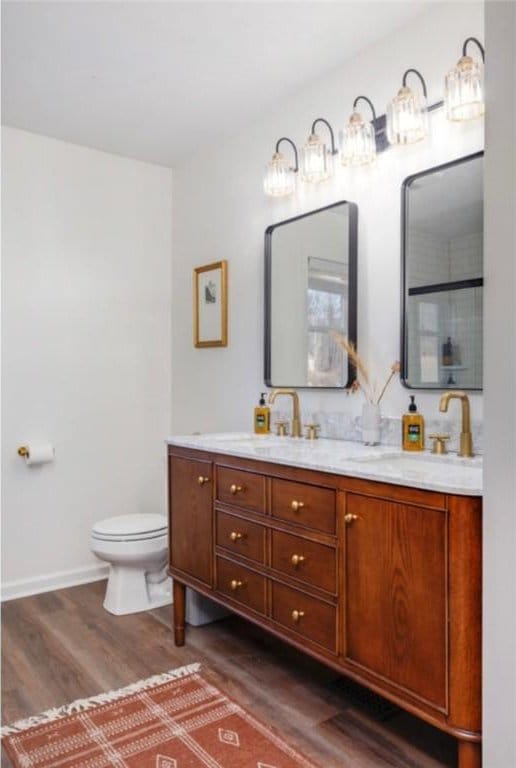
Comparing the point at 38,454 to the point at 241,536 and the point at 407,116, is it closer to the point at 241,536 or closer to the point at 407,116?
the point at 241,536

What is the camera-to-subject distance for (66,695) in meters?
1.94

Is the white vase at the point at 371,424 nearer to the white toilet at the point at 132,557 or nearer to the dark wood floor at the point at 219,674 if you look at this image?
the dark wood floor at the point at 219,674

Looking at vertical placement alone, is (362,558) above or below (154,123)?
below

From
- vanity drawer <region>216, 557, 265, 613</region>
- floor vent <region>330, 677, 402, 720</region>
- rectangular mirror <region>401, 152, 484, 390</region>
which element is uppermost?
rectangular mirror <region>401, 152, 484, 390</region>

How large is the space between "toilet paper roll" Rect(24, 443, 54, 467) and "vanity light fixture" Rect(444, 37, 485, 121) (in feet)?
7.86

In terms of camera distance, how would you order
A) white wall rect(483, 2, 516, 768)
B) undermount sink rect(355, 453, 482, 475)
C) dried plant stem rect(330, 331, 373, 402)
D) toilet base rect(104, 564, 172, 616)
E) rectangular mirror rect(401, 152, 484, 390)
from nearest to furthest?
white wall rect(483, 2, 516, 768), undermount sink rect(355, 453, 482, 475), rectangular mirror rect(401, 152, 484, 390), dried plant stem rect(330, 331, 373, 402), toilet base rect(104, 564, 172, 616)

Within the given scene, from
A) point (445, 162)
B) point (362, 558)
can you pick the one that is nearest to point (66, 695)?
point (362, 558)

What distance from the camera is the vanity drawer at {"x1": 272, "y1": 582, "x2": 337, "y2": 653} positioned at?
1627 mm

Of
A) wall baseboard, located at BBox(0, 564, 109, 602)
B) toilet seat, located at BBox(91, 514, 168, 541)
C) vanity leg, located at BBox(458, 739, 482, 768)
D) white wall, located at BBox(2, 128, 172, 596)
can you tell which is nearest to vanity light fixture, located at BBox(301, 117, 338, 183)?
white wall, located at BBox(2, 128, 172, 596)

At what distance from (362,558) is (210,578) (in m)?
0.83

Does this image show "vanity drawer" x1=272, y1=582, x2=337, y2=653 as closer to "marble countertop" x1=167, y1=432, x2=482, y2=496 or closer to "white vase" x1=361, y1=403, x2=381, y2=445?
"marble countertop" x1=167, y1=432, x2=482, y2=496

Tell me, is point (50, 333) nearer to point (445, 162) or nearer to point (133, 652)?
point (133, 652)

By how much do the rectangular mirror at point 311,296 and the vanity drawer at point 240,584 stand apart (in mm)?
843

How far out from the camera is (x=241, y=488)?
1.98m
